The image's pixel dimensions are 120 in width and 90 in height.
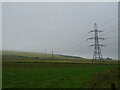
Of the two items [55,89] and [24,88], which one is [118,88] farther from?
[24,88]

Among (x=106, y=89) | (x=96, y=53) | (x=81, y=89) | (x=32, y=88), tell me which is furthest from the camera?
(x=96, y=53)

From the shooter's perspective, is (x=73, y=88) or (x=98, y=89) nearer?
(x=98, y=89)

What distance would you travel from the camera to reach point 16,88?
17.7 m

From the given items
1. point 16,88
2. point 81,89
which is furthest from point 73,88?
point 16,88

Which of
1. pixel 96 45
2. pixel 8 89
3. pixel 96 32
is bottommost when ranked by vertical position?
pixel 8 89

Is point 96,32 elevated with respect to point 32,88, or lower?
elevated

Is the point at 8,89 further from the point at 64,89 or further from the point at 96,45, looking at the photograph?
the point at 96,45

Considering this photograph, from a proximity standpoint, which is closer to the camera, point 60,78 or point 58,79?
point 58,79

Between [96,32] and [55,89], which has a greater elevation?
[96,32]

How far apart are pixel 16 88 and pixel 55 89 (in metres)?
3.92

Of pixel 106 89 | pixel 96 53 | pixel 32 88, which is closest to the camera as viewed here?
pixel 106 89

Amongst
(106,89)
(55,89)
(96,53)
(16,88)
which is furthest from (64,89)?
(96,53)

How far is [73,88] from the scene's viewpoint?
16.7 m

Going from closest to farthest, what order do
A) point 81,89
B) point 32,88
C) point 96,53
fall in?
point 81,89
point 32,88
point 96,53
